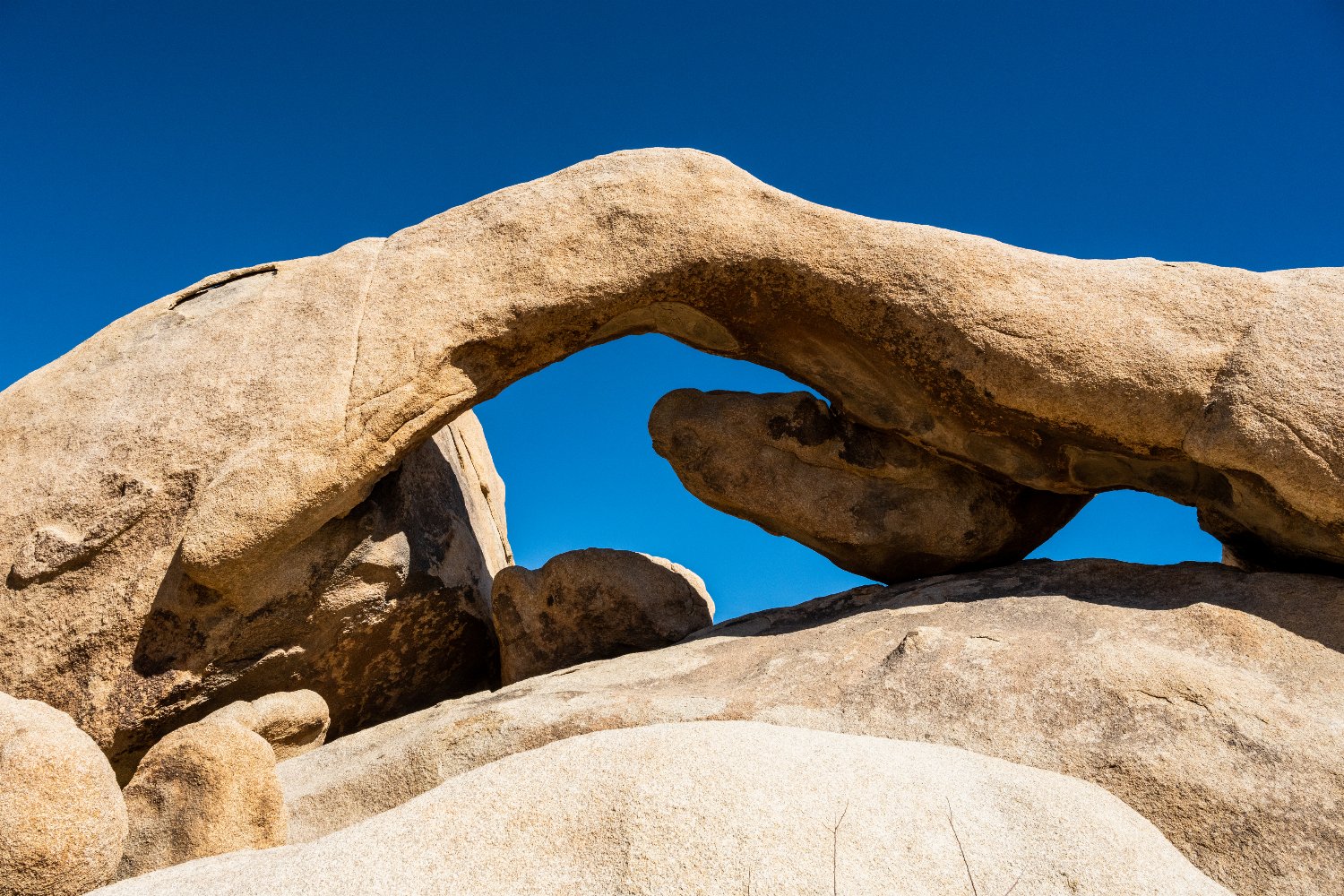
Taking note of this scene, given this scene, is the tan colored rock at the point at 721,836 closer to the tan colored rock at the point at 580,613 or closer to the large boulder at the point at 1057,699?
the large boulder at the point at 1057,699

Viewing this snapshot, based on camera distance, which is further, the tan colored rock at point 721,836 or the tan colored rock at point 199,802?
the tan colored rock at point 199,802

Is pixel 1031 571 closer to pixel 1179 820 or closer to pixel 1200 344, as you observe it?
pixel 1200 344

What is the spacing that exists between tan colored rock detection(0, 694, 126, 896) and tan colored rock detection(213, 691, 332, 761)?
67.4 inches

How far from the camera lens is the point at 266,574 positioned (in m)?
5.39

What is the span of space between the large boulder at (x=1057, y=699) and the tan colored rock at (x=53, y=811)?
3.86ft

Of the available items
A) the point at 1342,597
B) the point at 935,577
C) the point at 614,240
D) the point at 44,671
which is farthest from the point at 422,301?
the point at 1342,597

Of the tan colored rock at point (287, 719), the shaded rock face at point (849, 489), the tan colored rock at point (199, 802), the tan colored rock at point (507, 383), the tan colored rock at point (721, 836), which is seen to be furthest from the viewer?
the shaded rock face at point (849, 489)

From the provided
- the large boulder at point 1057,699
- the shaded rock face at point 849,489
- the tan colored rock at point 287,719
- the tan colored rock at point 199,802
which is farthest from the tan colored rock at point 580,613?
the tan colored rock at point 199,802

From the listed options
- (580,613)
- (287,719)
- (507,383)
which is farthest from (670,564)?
(287,719)

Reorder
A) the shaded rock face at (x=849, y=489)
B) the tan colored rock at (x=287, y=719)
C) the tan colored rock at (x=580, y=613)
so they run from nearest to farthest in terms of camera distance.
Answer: the tan colored rock at (x=287, y=719), the shaded rock face at (x=849, y=489), the tan colored rock at (x=580, y=613)

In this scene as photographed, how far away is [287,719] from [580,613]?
1.55m

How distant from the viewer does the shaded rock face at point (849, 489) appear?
5.99 m

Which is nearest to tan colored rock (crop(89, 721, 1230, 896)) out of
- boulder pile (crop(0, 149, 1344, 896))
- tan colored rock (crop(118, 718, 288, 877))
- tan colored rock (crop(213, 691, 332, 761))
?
boulder pile (crop(0, 149, 1344, 896))

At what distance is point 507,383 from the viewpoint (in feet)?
19.3
